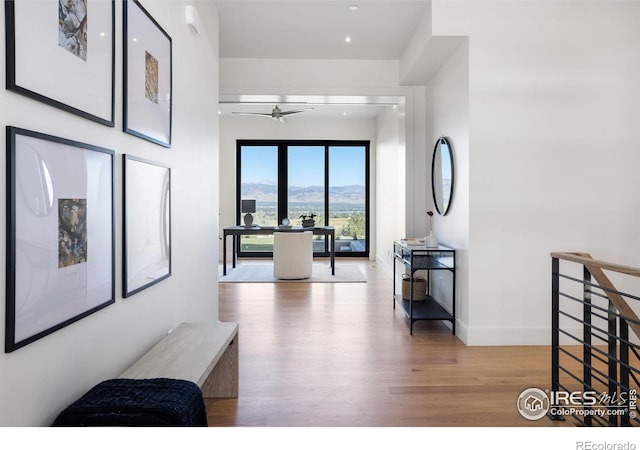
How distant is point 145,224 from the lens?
2133 mm

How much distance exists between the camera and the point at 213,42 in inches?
139

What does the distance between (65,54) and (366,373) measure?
7.99 feet

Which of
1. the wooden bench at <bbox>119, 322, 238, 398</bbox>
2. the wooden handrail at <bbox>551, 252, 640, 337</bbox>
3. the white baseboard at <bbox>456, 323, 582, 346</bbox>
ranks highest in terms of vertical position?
the wooden handrail at <bbox>551, 252, 640, 337</bbox>

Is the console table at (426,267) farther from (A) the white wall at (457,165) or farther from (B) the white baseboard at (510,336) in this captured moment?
(B) the white baseboard at (510,336)

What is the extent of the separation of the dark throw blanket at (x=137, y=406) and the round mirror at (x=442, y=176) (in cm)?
317

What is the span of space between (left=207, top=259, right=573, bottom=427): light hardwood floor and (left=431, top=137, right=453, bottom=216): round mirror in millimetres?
1238

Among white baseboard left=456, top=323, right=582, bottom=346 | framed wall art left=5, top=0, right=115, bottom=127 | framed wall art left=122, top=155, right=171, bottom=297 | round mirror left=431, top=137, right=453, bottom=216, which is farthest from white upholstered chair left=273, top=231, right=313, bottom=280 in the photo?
framed wall art left=5, top=0, right=115, bottom=127

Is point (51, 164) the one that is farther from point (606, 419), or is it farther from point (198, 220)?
point (606, 419)

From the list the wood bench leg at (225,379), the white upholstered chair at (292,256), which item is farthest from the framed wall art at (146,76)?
the white upholstered chair at (292,256)

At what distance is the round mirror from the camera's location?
403 cm

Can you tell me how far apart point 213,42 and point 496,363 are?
3398mm

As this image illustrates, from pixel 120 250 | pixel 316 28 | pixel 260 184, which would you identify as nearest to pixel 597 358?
pixel 120 250

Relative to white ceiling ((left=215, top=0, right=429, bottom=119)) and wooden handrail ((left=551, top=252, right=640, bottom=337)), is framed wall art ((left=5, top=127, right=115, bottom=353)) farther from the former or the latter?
white ceiling ((left=215, top=0, right=429, bottom=119))

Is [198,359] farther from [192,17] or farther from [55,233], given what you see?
[192,17]
